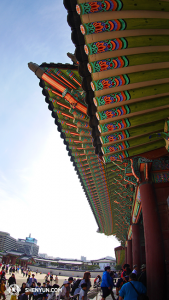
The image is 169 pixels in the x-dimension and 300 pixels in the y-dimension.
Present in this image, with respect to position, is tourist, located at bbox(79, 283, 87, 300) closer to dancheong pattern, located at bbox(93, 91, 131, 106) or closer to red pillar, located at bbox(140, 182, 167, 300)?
red pillar, located at bbox(140, 182, 167, 300)

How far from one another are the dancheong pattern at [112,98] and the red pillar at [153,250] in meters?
2.72

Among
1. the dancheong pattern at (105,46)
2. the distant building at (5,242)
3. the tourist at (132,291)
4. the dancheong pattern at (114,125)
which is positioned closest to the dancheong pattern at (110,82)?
the dancheong pattern at (105,46)

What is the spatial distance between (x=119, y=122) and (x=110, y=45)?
1922 millimetres

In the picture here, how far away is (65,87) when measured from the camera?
579 centimetres

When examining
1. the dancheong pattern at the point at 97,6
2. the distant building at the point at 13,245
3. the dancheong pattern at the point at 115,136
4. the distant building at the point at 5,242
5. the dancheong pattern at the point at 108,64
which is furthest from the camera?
the distant building at the point at 13,245

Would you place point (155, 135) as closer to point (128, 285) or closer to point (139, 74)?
point (139, 74)

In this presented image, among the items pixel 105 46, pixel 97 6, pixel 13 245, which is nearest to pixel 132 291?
pixel 105 46

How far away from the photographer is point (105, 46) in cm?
394

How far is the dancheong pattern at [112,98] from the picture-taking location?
4.73 metres

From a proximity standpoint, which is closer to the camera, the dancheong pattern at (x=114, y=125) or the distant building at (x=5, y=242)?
the dancheong pattern at (x=114, y=125)

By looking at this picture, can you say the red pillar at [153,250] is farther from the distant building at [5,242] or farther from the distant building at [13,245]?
the distant building at [5,242]

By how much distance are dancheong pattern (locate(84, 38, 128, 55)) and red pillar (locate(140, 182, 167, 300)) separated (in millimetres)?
3829

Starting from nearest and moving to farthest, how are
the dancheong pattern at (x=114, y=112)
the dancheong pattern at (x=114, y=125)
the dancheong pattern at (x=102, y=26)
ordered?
the dancheong pattern at (x=102, y=26) < the dancheong pattern at (x=114, y=112) < the dancheong pattern at (x=114, y=125)

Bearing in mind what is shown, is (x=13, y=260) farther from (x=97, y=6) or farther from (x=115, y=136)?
(x=97, y=6)
